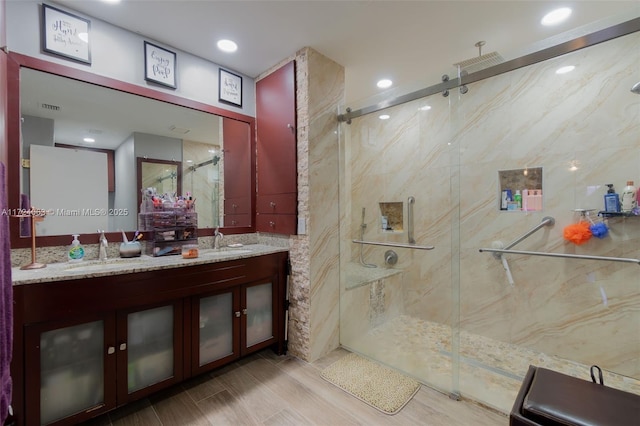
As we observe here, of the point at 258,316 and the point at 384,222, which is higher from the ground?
the point at 384,222

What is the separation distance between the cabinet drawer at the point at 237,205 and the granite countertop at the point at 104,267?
1.98ft

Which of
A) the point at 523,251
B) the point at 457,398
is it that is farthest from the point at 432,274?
the point at 457,398

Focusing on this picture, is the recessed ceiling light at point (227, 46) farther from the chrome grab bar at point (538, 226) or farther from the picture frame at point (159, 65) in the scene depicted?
the chrome grab bar at point (538, 226)

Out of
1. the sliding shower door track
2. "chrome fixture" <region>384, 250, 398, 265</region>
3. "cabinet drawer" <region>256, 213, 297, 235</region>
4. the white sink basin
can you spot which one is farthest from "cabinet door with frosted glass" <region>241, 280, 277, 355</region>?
the sliding shower door track

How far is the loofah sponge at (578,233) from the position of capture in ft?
7.00

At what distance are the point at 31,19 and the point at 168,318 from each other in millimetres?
2057

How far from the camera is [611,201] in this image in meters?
2.00

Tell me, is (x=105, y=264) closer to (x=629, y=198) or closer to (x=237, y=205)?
(x=237, y=205)

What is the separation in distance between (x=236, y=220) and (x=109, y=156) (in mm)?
1113

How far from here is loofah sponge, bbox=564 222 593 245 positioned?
2133 mm

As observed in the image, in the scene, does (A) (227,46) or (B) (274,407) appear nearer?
(B) (274,407)

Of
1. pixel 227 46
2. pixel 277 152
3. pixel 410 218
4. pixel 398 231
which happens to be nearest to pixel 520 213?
pixel 410 218

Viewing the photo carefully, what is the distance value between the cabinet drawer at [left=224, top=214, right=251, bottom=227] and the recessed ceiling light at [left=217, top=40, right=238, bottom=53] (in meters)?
1.45

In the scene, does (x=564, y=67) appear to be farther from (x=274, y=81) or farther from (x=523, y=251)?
(x=274, y=81)
